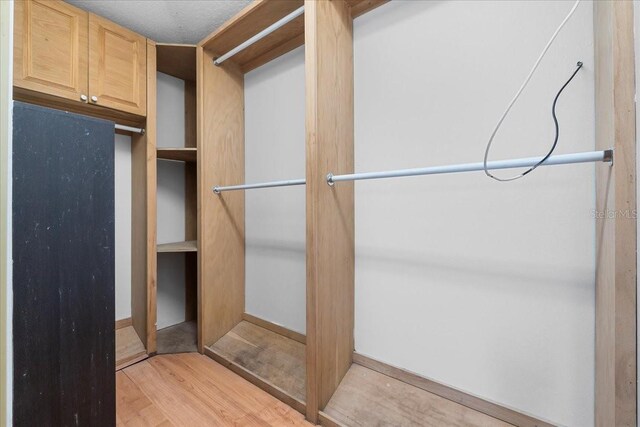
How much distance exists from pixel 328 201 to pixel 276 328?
102 centimetres

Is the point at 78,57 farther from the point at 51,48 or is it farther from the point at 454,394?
the point at 454,394

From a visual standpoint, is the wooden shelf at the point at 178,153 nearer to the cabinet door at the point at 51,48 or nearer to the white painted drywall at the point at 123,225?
the white painted drywall at the point at 123,225

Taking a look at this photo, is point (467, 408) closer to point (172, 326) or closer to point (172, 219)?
point (172, 326)

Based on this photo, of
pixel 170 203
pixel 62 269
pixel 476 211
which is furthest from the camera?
pixel 170 203

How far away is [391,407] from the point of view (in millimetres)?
1139

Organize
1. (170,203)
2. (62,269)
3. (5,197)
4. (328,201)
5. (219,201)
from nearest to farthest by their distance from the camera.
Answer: (5,197), (62,269), (328,201), (219,201), (170,203)

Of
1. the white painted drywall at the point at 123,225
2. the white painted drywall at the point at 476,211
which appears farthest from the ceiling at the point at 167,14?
the white painted drywall at the point at 476,211

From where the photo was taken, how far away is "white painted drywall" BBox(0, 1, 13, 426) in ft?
1.86

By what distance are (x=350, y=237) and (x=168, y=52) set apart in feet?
5.75

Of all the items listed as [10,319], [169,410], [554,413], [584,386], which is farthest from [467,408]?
[10,319]

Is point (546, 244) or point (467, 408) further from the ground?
point (546, 244)

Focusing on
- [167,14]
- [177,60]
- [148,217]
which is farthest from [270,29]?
[148,217]

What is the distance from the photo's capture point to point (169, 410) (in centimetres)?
127

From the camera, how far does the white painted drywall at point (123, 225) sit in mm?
1889
